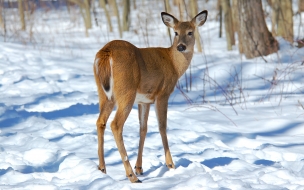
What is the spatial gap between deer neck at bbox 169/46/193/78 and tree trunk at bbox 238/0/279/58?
525 centimetres

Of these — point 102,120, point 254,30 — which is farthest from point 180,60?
point 254,30

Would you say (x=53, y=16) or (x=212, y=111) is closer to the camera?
(x=212, y=111)

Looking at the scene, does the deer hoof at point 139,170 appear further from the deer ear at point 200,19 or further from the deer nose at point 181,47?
the deer ear at point 200,19

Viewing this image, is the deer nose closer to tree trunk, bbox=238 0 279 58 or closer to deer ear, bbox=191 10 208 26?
deer ear, bbox=191 10 208 26

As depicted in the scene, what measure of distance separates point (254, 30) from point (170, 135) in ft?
16.9

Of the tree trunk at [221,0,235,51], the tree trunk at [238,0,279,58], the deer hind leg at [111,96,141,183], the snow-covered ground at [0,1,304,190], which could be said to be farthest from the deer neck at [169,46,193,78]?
the tree trunk at [221,0,235,51]

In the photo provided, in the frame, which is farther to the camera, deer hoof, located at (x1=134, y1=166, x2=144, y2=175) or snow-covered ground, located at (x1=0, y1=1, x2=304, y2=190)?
deer hoof, located at (x1=134, y1=166, x2=144, y2=175)

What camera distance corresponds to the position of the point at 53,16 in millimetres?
25438

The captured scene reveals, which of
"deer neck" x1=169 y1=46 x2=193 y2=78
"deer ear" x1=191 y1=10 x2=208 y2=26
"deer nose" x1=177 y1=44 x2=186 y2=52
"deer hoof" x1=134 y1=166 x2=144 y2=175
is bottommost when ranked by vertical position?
"deer hoof" x1=134 y1=166 x2=144 y2=175

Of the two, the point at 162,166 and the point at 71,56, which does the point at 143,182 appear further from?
the point at 71,56

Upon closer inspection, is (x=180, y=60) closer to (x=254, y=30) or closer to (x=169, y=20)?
(x=169, y=20)

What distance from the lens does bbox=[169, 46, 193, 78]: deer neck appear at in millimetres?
4852

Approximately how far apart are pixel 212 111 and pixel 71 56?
555cm

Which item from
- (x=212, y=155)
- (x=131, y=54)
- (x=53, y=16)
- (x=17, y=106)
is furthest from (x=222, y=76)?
(x=53, y=16)
